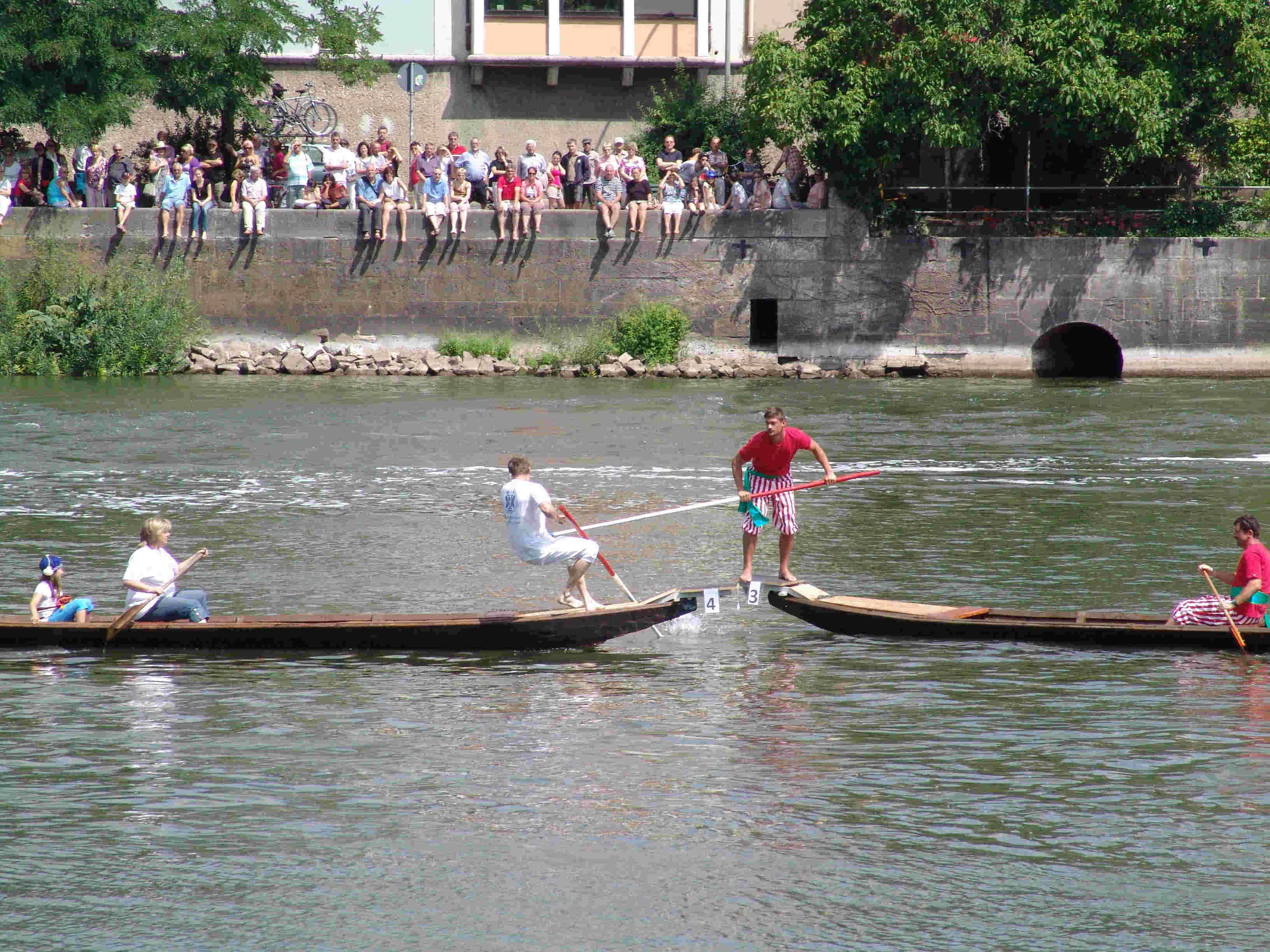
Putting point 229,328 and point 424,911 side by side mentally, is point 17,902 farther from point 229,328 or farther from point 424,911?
point 229,328

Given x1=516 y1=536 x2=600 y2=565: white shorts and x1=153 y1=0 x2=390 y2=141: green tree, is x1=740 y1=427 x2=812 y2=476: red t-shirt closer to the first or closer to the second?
x1=516 y1=536 x2=600 y2=565: white shorts

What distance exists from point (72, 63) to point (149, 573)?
2151 centimetres

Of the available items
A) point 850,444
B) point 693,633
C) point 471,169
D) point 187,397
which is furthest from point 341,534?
point 471,169

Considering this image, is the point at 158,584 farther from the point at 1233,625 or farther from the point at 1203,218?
the point at 1203,218

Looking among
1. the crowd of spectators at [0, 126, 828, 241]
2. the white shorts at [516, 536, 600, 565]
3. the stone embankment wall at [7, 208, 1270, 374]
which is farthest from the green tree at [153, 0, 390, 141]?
the white shorts at [516, 536, 600, 565]

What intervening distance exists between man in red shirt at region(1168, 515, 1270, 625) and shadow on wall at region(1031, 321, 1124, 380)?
68.0 feet

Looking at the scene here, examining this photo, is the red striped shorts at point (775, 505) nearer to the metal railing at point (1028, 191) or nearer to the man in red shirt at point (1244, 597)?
the man in red shirt at point (1244, 597)

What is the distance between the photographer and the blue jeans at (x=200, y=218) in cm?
3269

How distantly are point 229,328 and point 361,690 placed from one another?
23.2 meters

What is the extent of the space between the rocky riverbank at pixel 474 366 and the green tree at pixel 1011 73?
3.85 m

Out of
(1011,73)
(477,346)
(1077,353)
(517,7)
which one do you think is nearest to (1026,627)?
(1011,73)

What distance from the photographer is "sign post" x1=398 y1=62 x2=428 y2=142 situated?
1433 inches

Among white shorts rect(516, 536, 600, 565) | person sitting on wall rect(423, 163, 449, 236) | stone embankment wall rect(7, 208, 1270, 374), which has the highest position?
person sitting on wall rect(423, 163, 449, 236)

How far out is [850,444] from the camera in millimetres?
23781
